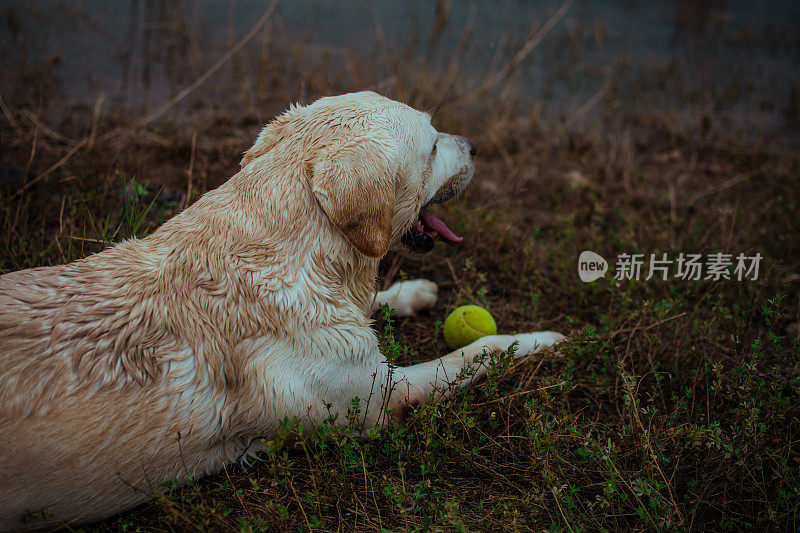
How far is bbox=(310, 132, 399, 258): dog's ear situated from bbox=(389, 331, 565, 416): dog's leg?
0.72 metres

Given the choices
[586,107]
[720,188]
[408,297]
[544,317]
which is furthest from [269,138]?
[586,107]

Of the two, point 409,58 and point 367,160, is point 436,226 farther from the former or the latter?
point 409,58

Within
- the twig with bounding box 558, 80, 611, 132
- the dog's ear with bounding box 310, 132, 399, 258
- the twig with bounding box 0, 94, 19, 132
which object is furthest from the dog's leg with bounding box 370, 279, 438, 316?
the twig with bounding box 0, 94, 19, 132

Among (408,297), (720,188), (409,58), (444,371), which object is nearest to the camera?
(444,371)

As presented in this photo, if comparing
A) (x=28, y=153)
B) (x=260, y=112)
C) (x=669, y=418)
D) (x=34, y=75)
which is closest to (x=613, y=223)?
(x=669, y=418)

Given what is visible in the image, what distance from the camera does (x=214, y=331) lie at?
94.3 inches

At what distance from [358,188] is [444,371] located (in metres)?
1.02

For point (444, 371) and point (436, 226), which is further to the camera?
point (436, 226)

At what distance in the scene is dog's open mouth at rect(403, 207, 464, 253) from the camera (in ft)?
10.8

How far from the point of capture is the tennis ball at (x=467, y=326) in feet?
11.0

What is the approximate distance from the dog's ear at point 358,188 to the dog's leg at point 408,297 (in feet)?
3.81

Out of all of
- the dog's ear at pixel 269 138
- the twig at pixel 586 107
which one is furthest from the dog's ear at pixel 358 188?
the twig at pixel 586 107

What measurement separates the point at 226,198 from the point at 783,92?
25.2ft

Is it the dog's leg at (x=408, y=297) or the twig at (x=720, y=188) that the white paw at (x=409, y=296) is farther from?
the twig at (x=720, y=188)
